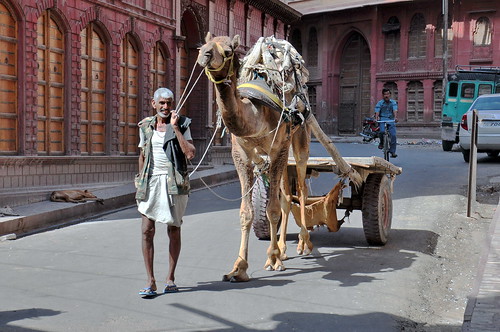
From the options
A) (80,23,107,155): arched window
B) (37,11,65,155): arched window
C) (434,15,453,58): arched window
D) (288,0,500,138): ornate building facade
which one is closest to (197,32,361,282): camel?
(37,11,65,155): arched window

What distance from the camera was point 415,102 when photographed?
44.9 m

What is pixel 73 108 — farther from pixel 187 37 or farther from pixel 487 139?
pixel 487 139

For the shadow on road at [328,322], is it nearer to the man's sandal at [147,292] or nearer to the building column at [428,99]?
the man's sandal at [147,292]

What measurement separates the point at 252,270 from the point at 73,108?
355 inches

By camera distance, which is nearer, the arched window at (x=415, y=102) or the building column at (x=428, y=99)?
the building column at (x=428, y=99)

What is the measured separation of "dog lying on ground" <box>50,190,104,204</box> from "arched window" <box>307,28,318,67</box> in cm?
3788

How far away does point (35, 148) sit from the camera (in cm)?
1396

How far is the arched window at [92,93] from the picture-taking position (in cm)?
1606

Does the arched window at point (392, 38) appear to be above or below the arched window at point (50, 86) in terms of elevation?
above

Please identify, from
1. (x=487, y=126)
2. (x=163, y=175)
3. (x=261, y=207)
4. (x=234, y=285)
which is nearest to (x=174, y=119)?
(x=163, y=175)

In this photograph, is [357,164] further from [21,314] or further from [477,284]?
[21,314]

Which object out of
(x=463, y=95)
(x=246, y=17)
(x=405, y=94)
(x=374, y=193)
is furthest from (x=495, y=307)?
(x=405, y=94)

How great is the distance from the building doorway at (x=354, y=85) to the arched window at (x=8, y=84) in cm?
3635

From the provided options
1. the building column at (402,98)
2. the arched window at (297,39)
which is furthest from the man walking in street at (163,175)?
the arched window at (297,39)
